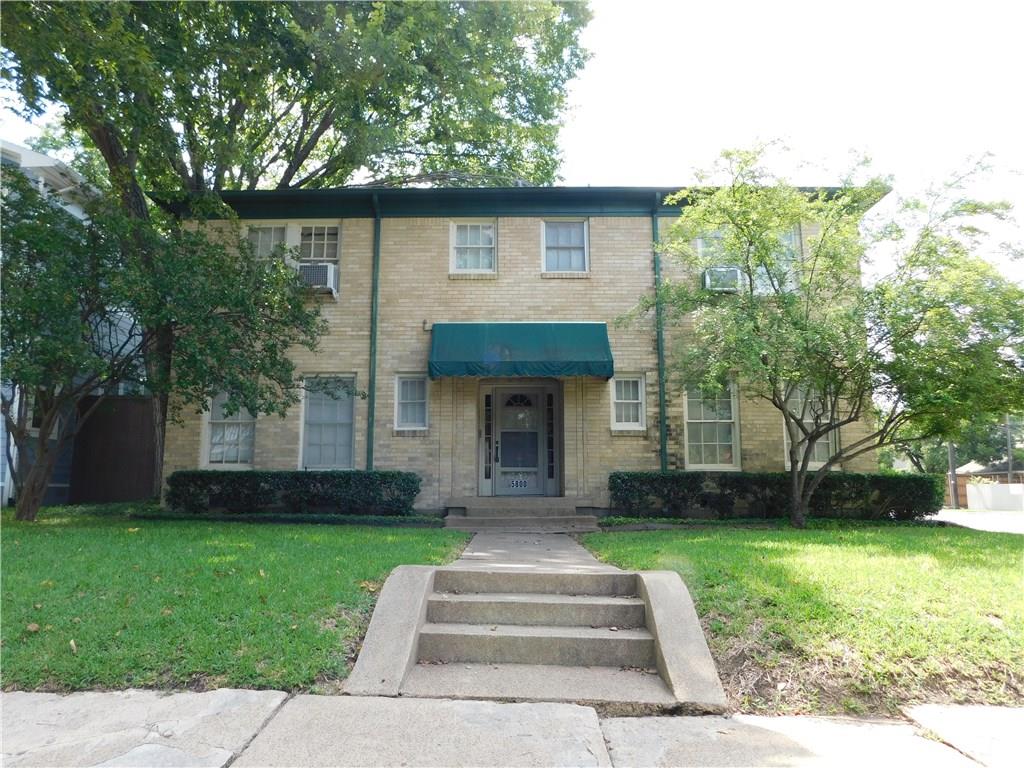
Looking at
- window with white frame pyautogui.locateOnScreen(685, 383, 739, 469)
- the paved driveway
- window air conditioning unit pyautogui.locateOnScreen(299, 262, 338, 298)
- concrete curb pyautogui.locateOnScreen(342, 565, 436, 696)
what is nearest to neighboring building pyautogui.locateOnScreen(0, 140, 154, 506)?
window air conditioning unit pyautogui.locateOnScreen(299, 262, 338, 298)

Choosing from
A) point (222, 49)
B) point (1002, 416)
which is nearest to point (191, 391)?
point (222, 49)

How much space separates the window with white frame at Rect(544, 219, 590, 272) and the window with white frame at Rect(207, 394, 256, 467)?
22.1ft

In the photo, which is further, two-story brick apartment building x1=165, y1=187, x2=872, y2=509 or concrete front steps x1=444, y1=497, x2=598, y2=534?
two-story brick apartment building x1=165, y1=187, x2=872, y2=509

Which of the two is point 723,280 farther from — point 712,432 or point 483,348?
point 483,348

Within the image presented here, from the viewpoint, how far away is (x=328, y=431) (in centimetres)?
1282

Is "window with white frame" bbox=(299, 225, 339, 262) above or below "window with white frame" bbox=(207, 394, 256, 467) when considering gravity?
above

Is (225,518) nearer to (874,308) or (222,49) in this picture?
(222,49)

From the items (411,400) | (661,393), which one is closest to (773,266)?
(661,393)

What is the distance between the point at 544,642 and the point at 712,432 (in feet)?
28.6

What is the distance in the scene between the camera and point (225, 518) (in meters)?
11.4

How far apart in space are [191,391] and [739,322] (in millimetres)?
8850

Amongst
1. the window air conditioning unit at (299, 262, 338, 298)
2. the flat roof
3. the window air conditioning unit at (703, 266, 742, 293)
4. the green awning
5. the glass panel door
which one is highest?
the flat roof

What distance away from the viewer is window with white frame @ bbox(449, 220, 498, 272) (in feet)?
43.2

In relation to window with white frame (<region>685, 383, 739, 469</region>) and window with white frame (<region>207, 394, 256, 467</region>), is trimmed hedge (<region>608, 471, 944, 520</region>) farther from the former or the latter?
window with white frame (<region>207, 394, 256, 467</region>)
